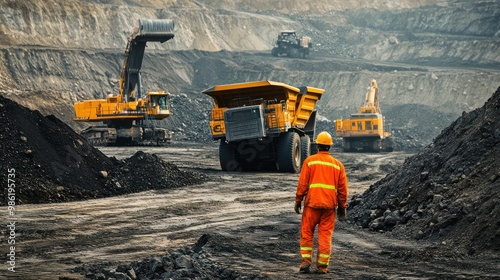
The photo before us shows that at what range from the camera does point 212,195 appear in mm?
20250

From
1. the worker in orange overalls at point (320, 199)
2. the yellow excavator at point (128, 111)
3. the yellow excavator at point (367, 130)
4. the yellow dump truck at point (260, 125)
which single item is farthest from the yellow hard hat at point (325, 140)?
the yellow excavator at point (367, 130)

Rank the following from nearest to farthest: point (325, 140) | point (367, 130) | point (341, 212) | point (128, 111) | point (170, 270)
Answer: point (170, 270)
point (325, 140)
point (341, 212)
point (128, 111)
point (367, 130)

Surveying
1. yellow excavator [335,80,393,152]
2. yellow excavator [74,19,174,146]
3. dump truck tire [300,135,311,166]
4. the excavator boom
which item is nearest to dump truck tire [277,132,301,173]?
dump truck tire [300,135,311,166]

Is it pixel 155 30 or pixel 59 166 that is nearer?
pixel 59 166

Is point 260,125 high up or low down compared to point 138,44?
down

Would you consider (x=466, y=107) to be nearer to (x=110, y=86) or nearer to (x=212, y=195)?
(x=110, y=86)

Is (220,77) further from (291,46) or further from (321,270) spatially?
(321,270)

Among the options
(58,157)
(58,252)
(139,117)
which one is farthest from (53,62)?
(58,252)

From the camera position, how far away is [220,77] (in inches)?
2672

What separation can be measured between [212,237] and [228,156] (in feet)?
49.9

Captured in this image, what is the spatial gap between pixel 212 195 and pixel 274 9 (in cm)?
7480

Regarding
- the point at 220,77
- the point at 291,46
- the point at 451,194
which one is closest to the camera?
the point at 451,194

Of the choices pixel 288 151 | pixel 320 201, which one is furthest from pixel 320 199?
pixel 288 151

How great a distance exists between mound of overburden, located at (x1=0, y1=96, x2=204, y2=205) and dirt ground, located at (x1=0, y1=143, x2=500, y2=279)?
719 millimetres
